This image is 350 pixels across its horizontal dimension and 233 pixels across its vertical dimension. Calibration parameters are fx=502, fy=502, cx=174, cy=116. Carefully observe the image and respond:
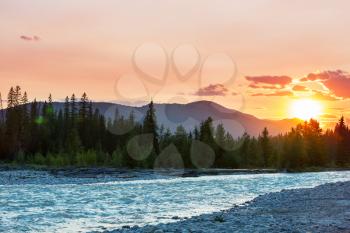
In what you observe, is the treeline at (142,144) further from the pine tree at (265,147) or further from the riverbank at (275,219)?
the riverbank at (275,219)

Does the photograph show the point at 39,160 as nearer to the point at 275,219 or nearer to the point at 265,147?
the point at 265,147

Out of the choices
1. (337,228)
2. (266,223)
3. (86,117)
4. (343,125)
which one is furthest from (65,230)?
(343,125)

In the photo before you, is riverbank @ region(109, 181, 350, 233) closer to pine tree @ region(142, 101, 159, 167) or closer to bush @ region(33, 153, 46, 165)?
pine tree @ region(142, 101, 159, 167)

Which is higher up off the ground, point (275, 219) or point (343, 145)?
point (343, 145)

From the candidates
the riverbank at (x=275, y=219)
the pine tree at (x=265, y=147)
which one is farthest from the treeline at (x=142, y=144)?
the riverbank at (x=275, y=219)

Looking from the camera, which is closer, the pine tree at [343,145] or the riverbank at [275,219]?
the riverbank at [275,219]

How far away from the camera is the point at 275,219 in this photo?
25.3m

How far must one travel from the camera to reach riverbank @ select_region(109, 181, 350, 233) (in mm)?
21547

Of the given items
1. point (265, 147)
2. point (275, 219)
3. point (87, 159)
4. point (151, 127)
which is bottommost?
point (275, 219)

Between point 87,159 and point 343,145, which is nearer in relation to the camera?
point 87,159

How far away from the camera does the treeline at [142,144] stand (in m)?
111

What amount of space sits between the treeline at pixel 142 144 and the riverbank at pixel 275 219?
72.6 metres

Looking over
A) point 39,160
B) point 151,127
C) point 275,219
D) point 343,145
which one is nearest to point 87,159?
point 39,160

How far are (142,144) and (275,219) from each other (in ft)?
283
